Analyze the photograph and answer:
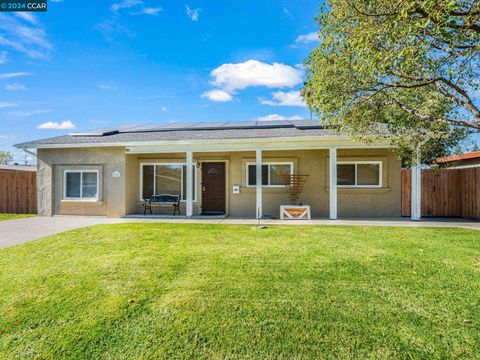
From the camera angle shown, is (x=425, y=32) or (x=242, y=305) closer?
(x=242, y=305)

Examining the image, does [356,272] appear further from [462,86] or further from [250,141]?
[250,141]

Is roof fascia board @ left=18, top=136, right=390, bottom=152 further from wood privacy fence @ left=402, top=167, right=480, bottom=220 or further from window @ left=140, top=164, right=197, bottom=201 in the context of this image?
wood privacy fence @ left=402, top=167, right=480, bottom=220

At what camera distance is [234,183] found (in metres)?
12.0

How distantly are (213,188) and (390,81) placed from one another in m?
7.90

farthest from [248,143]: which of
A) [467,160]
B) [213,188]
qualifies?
[467,160]

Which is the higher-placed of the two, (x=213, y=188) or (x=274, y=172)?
(x=274, y=172)

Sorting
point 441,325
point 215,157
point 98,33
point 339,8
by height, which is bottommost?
point 441,325

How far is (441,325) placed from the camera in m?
3.20

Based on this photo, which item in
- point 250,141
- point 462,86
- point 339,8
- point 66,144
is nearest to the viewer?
point 339,8

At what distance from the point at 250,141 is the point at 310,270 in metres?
6.62

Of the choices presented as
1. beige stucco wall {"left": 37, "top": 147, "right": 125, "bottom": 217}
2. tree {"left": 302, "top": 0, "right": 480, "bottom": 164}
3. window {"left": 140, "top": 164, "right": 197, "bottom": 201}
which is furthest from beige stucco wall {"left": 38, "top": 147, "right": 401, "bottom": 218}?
tree {"left": 302, "top": 0, "right": 480, "bottom": 164}

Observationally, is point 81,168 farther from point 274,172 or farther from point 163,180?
point 274,172

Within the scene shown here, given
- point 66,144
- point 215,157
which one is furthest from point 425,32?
point 66,144

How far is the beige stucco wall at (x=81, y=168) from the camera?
Answer: 11.6 meters
